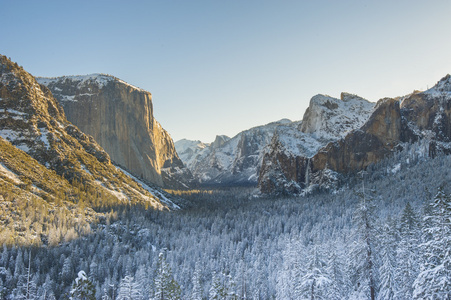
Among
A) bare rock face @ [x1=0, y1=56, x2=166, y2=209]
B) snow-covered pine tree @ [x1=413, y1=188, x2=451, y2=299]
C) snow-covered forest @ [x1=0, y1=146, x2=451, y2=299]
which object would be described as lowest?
snow-covered forest @ [x1=0, y1=146, x2=451, y2=299]

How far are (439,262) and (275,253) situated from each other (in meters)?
75.8

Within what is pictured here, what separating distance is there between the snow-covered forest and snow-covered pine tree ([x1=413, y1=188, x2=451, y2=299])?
0.08 meters

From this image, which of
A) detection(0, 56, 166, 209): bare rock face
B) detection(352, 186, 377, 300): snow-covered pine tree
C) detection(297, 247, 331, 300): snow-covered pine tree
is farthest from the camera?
detection(0, 56, 166, 209): bare rock face

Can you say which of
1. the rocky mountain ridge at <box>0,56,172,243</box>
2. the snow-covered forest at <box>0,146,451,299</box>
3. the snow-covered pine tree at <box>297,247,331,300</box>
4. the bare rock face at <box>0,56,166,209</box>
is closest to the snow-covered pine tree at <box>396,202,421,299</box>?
the snow-covered forest at <box>0,146,451,299</box>

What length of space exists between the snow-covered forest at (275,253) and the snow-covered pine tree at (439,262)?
8 centimetres

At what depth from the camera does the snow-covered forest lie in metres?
33.9

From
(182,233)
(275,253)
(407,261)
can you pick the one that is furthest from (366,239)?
(182,233)

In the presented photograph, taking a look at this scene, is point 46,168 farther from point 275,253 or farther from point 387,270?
point 387,270

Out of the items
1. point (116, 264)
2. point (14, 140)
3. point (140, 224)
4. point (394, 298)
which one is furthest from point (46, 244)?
point (394, 298)

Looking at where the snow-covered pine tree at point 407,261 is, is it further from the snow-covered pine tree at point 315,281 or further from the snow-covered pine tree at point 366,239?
the snow-covered pine tree at point 315,281

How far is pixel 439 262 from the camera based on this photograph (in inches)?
1048

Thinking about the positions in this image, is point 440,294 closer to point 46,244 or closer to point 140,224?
point 46,244

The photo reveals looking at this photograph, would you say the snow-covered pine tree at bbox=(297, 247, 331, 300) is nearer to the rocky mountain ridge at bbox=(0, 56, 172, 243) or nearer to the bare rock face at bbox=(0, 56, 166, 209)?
the rocky mountain ridge at bbox=(0, 56, 172, 243)

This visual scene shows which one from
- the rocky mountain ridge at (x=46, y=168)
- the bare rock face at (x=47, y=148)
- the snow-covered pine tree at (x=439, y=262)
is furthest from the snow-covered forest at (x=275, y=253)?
the bare rock face at (x=47, y=148)
